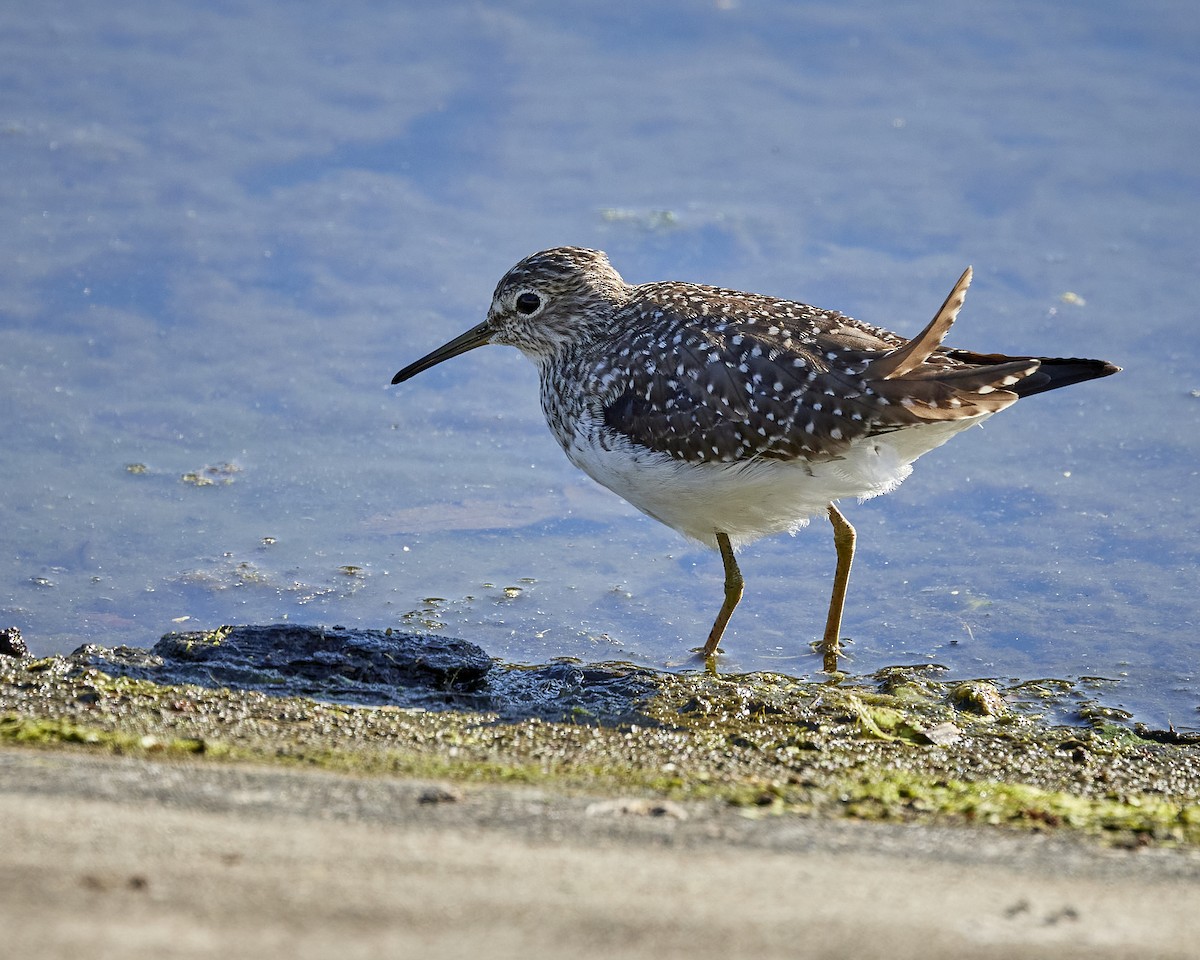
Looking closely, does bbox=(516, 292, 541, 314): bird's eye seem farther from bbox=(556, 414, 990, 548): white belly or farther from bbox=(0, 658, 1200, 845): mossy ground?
bbox=(0, 658, 1200, 845): mossy ground

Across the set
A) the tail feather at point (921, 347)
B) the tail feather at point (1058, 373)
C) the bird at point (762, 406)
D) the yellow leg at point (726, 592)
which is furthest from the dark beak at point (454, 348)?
the tail feather at point (1058, 373)

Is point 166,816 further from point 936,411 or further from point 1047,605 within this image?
point 1047,605

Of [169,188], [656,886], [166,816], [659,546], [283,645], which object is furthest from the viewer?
[169,188]

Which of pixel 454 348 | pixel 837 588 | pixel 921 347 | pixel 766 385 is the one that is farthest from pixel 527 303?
pixel 921 347

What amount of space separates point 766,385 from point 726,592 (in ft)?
4.33

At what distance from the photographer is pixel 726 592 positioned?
25.2 ft

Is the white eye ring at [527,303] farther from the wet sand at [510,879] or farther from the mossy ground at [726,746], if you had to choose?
the wet sand at [510,879]

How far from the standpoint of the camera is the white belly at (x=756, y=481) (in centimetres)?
686

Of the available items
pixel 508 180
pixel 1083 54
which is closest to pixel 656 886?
pixel 508 180

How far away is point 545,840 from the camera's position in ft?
13.7

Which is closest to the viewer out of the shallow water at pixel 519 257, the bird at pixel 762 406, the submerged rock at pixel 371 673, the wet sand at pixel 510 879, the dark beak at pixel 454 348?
the wet sand at pixel 510 879

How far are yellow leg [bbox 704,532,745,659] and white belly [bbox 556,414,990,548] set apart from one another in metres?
0.17

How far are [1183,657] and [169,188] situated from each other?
26.0ft

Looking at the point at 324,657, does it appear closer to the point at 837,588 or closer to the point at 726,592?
the point at 726,592
